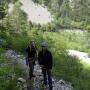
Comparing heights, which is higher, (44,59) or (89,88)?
(44,59)

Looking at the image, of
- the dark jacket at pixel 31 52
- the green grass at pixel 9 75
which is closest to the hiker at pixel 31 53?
the dark jacket at pixel 31 52

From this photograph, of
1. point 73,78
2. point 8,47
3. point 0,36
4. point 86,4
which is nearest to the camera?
point 73,78

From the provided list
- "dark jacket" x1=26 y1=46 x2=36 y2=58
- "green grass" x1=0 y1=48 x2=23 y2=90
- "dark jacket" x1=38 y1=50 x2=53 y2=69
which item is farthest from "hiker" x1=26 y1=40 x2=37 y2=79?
"dark jacket" x1=38 y1=50 x2=53 y2=69

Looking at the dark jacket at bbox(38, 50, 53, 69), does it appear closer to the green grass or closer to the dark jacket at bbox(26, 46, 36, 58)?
the dark jacket at bbox(26, 46, 36, 58)

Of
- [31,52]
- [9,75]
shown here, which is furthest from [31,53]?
[9,75]

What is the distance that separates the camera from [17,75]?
13812mm

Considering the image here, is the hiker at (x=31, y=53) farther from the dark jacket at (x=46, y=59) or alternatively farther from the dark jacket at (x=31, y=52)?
the dark jacket at (x=46, y=59)

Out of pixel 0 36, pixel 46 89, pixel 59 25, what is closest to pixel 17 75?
pixel 46 89

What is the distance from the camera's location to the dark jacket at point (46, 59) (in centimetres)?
1164

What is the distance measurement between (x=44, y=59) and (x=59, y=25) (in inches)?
2237

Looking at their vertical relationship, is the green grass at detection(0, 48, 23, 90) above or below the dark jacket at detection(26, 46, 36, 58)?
below

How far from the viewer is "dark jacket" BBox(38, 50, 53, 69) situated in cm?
1164

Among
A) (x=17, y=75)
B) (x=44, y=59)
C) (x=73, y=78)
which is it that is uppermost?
(x=44, y=59)

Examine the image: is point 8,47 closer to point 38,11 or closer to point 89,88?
point 89,88
